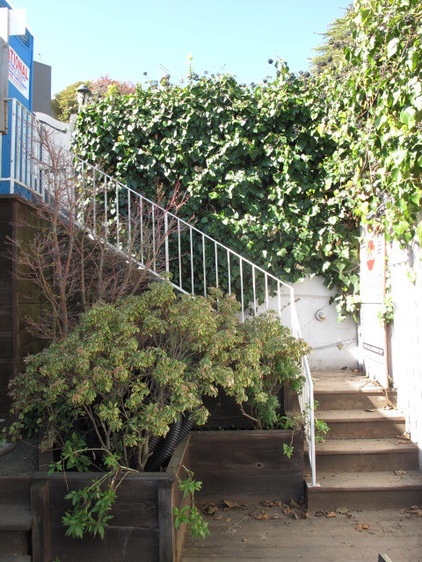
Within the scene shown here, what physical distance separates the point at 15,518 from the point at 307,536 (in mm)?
1931

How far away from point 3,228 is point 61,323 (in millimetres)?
949

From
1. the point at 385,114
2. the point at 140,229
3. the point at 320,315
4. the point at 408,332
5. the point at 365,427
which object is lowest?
the point at 365,427

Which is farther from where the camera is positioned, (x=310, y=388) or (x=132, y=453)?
(x=310, y=388)

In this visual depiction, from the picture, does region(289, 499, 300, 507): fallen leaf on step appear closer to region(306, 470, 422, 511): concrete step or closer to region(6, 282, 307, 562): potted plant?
region(306, 470, 422, 511): concrete step

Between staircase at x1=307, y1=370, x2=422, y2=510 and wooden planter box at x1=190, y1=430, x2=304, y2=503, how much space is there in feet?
0.68

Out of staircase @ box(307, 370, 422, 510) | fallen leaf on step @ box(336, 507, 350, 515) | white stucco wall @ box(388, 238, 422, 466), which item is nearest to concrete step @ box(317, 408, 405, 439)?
staircase @ box(307, 370, 422, 510)

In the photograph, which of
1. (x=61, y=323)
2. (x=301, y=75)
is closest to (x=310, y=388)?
(x=61, y=323)

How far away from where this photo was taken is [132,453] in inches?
136

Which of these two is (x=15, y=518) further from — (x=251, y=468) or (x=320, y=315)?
(x=320, y=315)

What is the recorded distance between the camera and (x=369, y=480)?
3.97m

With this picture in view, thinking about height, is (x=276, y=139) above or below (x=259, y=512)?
above

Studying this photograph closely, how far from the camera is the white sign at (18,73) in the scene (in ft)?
18.0

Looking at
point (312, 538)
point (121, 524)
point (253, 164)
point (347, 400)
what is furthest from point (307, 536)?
point (253, 164)

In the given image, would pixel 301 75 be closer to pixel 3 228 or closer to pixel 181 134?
pixel 181 134
